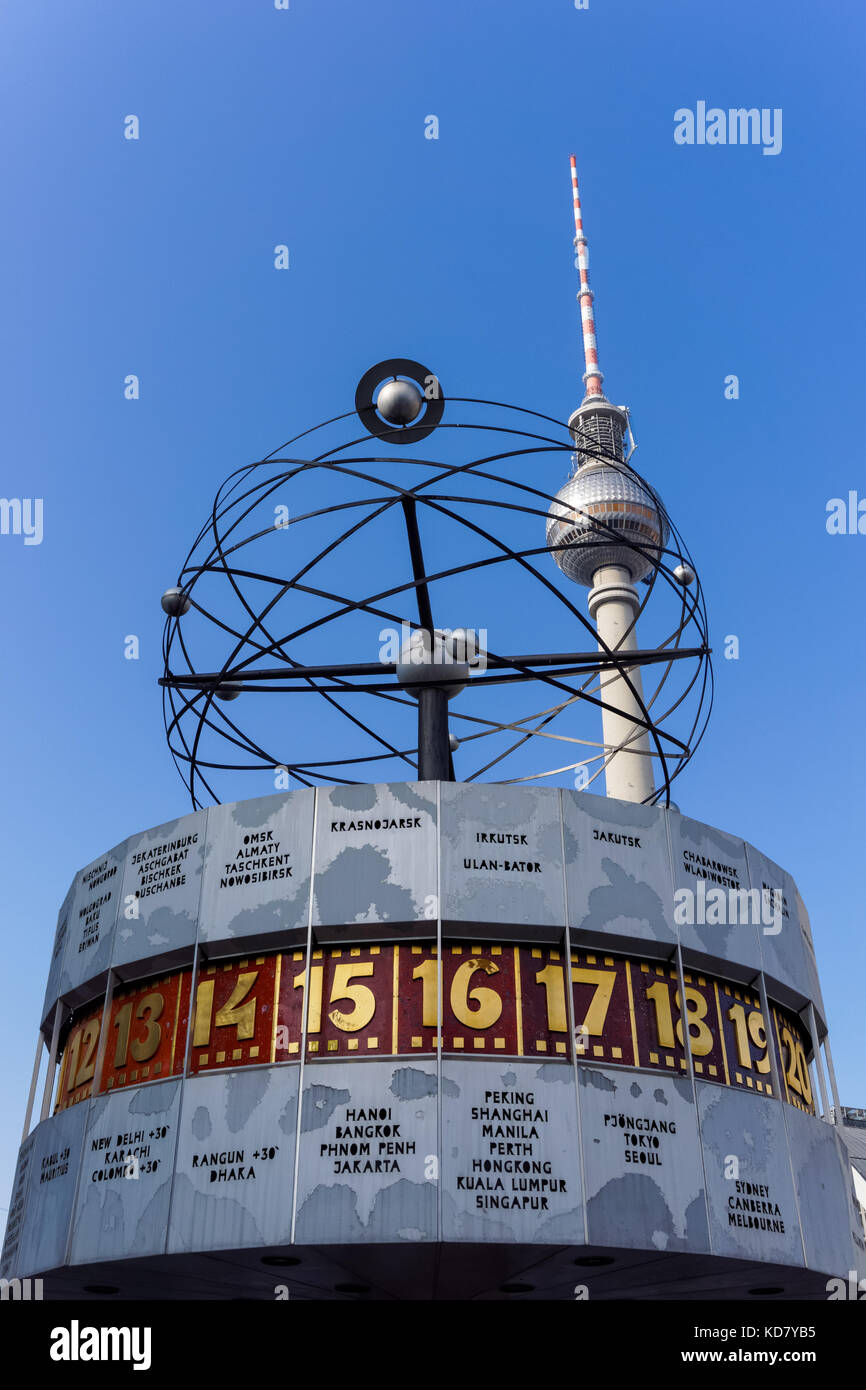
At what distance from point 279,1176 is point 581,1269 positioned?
12.6 feet

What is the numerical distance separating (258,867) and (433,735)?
4.29 m

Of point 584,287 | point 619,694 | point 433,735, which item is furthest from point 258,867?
point 584,287

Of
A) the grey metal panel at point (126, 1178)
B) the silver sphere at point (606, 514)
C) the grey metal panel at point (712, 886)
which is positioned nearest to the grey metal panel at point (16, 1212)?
the grey metal panel at point (126, 1178)

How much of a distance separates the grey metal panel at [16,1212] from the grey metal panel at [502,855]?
7.10 m

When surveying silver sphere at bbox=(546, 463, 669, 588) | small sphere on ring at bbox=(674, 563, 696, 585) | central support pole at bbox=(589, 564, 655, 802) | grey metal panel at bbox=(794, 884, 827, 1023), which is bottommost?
grey metal panel at bbox=(794, 884, 827, 1023)

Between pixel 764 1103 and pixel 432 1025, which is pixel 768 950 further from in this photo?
pixel 432 1025

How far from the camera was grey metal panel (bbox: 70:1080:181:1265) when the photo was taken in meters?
12.8

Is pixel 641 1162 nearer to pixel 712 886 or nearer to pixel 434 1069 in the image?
pixel 434 1069

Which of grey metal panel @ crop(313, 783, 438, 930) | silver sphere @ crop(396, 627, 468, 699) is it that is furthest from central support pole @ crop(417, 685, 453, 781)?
grey metal panel @ crop(313, 783, 438, 930)

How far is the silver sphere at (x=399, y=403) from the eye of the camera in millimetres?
15977

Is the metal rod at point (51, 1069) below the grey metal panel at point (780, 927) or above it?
below

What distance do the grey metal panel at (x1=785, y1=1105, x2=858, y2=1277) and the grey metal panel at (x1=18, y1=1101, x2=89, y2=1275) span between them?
29.2 ft

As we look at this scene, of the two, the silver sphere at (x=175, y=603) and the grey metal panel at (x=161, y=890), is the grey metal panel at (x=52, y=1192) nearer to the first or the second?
the grey metal panel at (x=161, y=890)

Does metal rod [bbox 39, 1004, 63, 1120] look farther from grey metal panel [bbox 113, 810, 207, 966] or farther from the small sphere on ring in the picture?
the small sphere on ring
